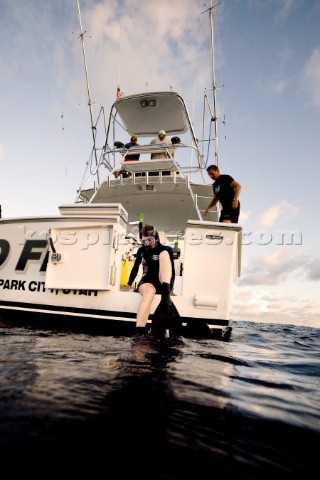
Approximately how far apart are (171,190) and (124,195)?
132cm

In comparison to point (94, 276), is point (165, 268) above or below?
above

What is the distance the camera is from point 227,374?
2.03 metres

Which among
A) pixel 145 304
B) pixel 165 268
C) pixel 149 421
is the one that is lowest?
pixel 149 421

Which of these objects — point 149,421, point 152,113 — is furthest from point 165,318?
point 152,113

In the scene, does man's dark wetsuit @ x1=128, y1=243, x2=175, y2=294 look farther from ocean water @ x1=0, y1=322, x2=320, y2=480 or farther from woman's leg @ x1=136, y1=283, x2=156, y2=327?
ocean water @ x1=0, y1=322, x2=320, y2=480

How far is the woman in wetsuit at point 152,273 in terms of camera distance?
3703 millimetres

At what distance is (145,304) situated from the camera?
3725 mm

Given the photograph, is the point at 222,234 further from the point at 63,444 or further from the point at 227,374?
the point at 63,444

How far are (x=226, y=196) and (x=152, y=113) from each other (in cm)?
487

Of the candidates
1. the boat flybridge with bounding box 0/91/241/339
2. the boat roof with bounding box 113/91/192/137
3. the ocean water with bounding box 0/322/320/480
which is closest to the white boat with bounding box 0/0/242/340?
the boat flybridge with bounding box 0/91/241/339

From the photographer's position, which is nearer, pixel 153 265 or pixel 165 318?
pixel 165 318

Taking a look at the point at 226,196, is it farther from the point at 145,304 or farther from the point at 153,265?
the point at 145,304

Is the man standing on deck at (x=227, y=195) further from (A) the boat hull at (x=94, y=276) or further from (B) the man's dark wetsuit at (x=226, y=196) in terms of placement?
(A) the boat hull at (x=94, y=276)

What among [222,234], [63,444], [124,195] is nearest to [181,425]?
[63,444]
